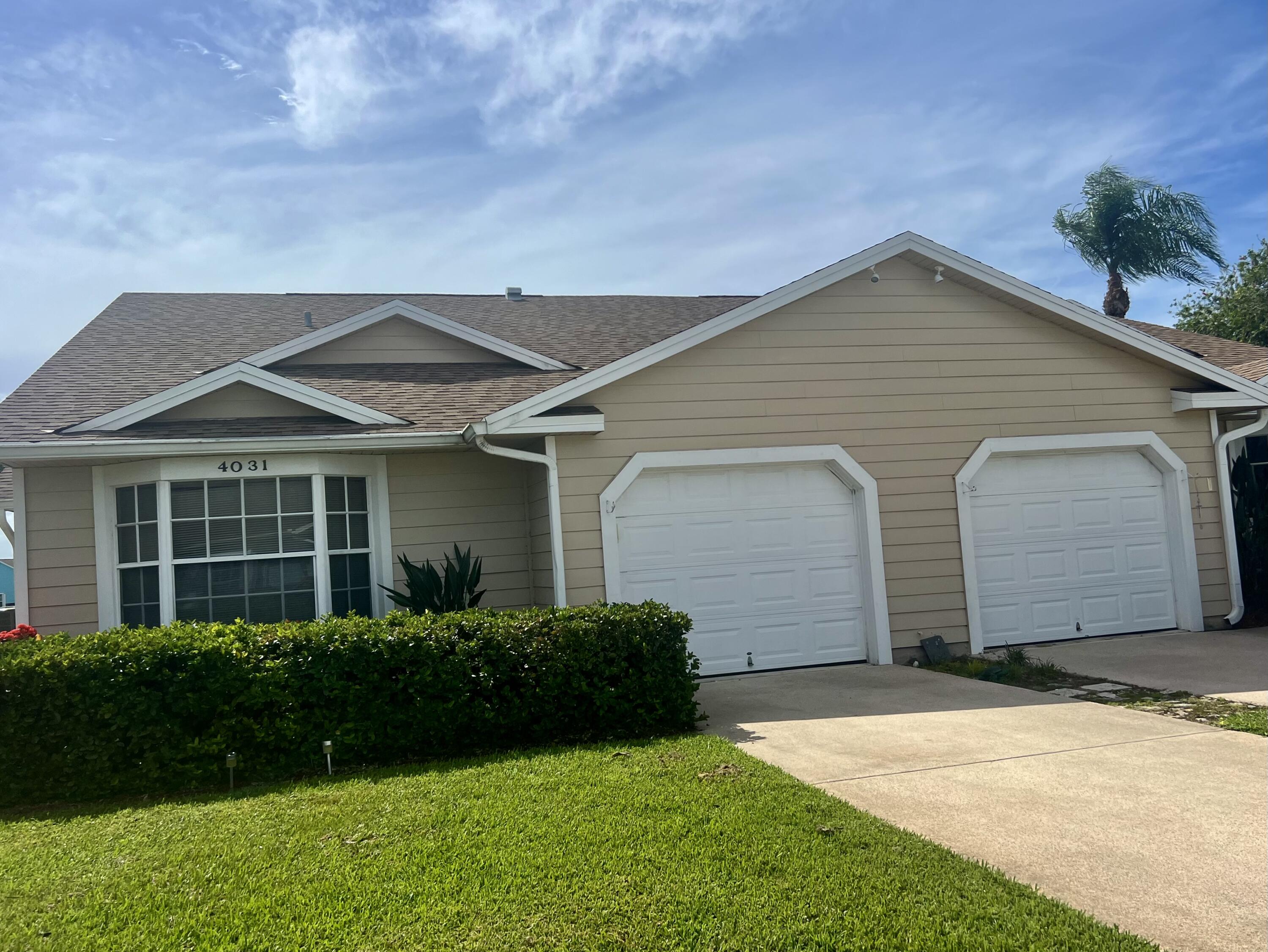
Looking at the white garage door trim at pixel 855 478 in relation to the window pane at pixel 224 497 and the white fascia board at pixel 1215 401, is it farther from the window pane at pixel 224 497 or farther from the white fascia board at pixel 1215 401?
the white fascia board at pixel 1215 401

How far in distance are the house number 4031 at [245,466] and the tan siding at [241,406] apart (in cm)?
74

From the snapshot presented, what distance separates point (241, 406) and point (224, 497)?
1.18m

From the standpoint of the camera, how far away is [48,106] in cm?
905

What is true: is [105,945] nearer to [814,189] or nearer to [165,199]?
[165,199]

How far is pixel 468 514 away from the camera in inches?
404

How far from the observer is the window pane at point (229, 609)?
359 inches

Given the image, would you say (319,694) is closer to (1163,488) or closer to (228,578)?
(228,578)

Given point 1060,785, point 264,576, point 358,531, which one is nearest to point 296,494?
point 358,531

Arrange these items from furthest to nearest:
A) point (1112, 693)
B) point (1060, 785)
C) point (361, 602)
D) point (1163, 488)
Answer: point (1163, 488), point (361, 602), point (1112, 693), point (1060, 785)

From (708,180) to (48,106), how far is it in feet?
26.6

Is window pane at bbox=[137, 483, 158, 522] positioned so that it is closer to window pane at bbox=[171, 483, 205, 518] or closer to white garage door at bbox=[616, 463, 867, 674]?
window pane at bbox=[171, 483, 205, 518]

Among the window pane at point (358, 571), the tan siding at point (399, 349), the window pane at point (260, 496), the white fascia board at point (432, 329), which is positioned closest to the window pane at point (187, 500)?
the window pane at point (260, 496)

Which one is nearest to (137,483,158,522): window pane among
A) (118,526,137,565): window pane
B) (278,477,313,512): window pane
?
(118,526,137,565): window pane

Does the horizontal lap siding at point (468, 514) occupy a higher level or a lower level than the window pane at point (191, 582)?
higher
